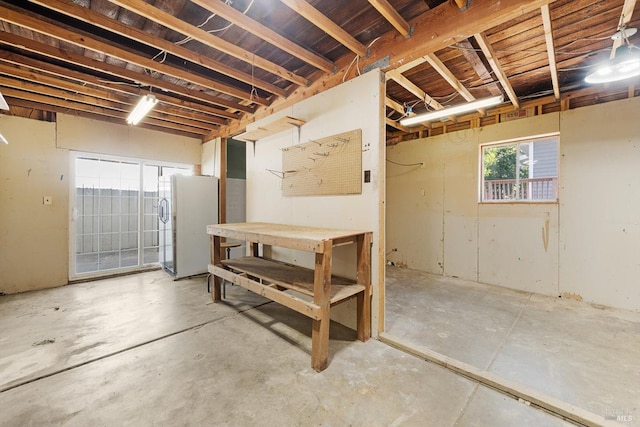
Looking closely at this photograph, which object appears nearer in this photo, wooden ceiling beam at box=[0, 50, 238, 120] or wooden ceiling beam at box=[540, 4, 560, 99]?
wooden ceiling beam at box=[540, 4, 560, 99]

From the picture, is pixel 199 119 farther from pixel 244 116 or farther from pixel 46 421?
pixel 46 421

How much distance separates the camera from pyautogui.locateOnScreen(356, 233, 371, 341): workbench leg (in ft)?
7.72

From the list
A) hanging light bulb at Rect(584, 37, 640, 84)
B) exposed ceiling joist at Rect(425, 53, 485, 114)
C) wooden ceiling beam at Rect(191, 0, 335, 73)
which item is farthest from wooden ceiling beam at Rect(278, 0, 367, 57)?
hanging light bulb at Rect(584, 37, 640, 84)

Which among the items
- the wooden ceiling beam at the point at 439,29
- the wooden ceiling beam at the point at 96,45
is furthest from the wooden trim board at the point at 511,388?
the wooden ceiling beam at the point at 96,45

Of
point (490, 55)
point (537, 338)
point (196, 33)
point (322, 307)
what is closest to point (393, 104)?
point (490, 55)

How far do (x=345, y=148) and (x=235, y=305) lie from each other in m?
2.34

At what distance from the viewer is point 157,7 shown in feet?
6.55

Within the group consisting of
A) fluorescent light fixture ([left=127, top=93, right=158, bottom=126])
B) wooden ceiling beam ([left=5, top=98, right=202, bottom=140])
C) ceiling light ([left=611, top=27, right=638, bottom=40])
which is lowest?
fluorescent light fixture ([left=127, top=93, right=158, bottom=126])

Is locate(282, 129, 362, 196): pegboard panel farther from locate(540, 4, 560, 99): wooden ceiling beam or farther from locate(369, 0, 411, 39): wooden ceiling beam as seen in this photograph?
locate(540, 4, 560, 99): wooden ceiling beam

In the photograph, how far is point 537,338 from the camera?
96.0 inches

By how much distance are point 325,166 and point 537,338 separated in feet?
8.74

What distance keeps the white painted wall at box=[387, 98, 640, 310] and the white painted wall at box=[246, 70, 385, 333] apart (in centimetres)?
277

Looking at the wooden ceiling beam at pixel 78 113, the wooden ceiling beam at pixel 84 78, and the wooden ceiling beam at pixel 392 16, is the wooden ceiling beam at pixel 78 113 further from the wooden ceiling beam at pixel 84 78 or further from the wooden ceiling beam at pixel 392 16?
the wooden ceiling beam at pixel 392 16

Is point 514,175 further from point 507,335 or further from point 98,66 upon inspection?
point 98,66
